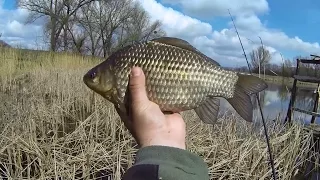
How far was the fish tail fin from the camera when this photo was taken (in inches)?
72.8

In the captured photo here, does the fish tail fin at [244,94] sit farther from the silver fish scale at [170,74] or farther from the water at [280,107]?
the water at [280,107]

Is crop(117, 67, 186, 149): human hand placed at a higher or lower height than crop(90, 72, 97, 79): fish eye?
lower

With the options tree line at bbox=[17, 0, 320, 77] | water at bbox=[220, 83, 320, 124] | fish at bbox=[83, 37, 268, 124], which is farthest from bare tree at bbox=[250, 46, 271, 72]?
tree line at bbox=[17, 0, 320, 77]

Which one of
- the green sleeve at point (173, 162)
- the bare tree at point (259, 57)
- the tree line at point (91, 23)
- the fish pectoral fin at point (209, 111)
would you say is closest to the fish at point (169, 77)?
the fish pectoral fin at point (209, 111)

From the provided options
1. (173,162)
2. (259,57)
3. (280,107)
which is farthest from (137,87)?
(280,107)

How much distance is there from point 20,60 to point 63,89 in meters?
5.98

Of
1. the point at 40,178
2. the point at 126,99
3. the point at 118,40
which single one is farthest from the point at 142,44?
the point at 118,40

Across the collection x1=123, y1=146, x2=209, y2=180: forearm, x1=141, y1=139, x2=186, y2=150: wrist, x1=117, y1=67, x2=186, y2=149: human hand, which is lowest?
x1=123, y1=146, x2=209, y2=180: forearm

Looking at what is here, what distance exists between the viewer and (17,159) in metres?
4.20

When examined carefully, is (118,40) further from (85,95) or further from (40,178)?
(40,178)

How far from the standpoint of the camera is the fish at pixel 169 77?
159 cm

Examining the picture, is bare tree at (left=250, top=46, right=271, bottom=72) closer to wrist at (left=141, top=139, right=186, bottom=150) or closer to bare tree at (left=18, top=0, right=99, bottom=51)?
wrist at (left=141, top=139, right=186, bottom=150)

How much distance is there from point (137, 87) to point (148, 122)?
0.54ft

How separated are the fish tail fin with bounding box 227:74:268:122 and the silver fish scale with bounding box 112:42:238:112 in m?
0.14
